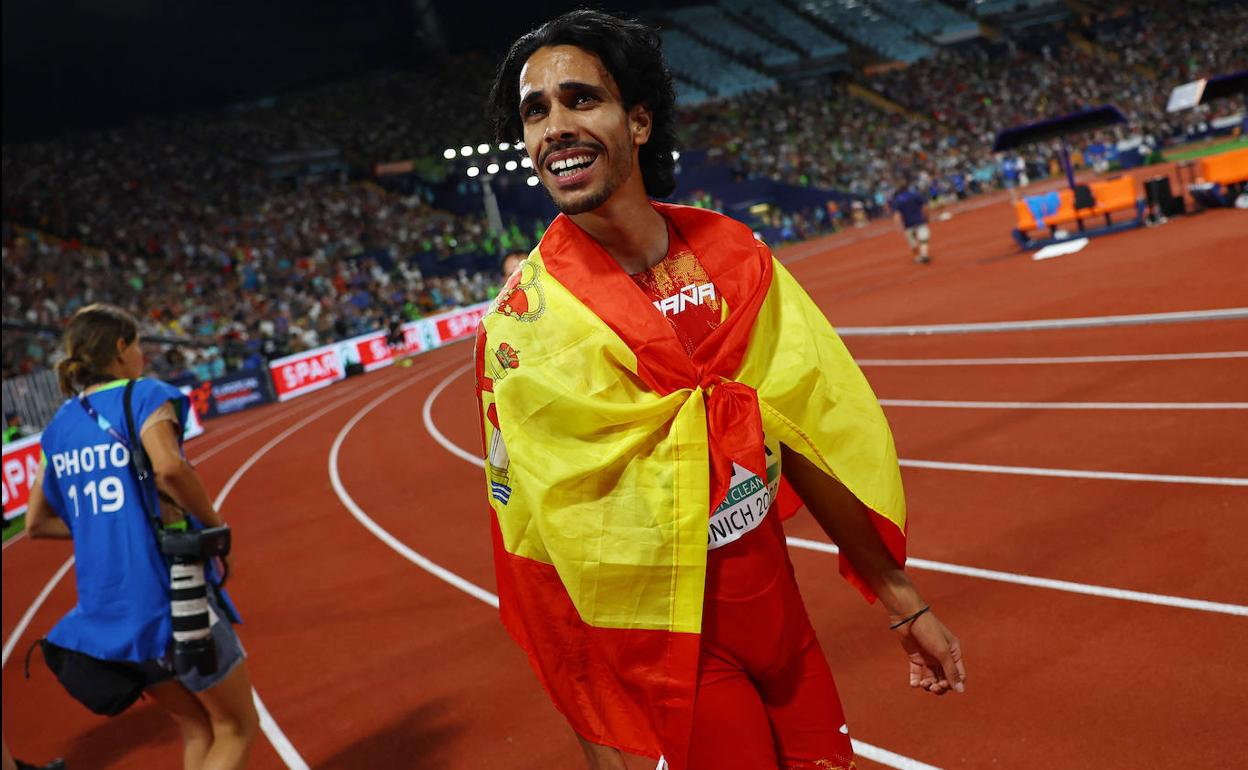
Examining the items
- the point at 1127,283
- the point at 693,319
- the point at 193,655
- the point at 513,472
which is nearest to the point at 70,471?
the point at 193,655

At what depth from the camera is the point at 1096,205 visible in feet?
Answer: 57.3

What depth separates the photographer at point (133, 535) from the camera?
3.20 meters

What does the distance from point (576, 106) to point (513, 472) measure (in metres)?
0.75

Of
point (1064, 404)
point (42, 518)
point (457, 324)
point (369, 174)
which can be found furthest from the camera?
point (369, 174)

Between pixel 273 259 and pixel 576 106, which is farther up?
pixel 273 259

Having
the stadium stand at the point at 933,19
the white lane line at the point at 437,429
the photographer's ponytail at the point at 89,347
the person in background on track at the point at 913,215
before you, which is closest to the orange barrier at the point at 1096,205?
the person in background on track at the point at 913,215

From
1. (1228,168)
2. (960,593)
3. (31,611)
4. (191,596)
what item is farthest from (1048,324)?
(31,611)

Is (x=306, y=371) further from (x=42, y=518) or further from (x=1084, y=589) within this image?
(x=1084, y=589)

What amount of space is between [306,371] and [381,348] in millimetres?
2505

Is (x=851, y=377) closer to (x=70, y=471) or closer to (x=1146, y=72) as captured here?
(x=70, y=471)

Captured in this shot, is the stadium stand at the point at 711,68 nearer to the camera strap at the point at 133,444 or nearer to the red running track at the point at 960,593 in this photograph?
the red running track at the point at 960,593

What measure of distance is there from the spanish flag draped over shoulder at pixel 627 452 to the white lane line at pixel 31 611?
25.5 feet

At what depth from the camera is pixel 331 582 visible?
8.05 m

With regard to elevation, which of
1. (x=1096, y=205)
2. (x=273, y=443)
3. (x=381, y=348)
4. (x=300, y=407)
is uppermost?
(x=381, y=348)
